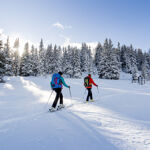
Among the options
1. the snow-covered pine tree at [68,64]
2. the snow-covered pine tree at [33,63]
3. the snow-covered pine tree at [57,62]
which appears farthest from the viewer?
the snow-covered pine tree at [57,62]

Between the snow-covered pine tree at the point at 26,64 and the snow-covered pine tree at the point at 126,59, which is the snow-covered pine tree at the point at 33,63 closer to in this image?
the snow-covered pine tree at the point at 26,64

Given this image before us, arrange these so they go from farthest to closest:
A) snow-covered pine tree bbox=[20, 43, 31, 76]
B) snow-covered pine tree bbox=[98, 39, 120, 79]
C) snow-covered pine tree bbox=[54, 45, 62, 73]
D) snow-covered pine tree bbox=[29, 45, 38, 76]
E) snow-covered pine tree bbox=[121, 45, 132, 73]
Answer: snow-covered pine tree bbox=[121, 45, 132, 73] < snow-covered pine tree bbox=[54, 45, 62, 73] < snow-covered pine tree bbox=[29, 45, 38, 76] < snow-covered pine tree bbox=[20, 43, 31, 76] < snow-covered pine tree bbox=[98, 39, 120, 79]

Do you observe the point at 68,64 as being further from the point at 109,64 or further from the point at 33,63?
the point at 109,64

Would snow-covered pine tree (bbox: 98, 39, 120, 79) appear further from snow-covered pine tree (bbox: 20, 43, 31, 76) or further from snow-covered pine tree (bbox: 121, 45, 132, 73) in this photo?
snow-covered pine tree (bbox: 20, 43, 31, 76)

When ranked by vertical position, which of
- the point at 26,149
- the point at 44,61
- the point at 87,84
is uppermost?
the point at 44,61

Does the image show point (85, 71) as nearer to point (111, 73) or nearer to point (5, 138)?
point (111, 73)

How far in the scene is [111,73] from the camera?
33938 mm

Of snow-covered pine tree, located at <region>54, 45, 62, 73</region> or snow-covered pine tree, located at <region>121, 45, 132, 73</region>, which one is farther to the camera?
snow-covered pine tree, located at <region>121, 45, 132, 73</region>

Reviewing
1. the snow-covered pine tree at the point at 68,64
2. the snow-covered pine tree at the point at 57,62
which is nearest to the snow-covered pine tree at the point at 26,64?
the snow-covered pine tree at the point at 57,62

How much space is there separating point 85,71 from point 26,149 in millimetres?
54925

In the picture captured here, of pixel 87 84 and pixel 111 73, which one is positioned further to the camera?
pixel 111 73

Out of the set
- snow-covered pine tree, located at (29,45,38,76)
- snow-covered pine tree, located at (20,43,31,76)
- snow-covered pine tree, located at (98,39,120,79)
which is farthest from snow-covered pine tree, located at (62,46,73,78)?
snow-covered pine tree, located at (20,43,31,76)

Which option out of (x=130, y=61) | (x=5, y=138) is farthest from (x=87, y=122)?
(x=130, y=61)

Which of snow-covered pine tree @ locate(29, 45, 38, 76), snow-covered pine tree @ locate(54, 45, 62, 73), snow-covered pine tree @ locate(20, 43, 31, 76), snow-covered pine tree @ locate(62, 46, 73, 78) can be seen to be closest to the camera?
snow-covered pine tree @ locate(20, 43, 31, 76)
